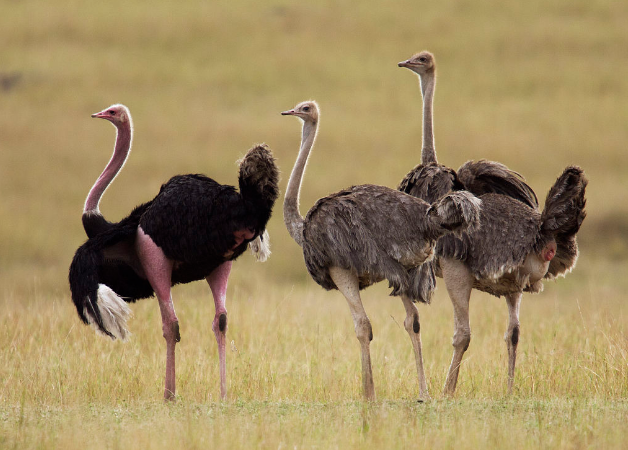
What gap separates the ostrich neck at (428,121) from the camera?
29.0ft

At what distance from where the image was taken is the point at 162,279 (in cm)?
771

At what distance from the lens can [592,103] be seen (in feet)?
95.2

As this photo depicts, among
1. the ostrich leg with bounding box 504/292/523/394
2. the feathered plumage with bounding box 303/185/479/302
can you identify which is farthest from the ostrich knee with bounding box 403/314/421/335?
the ostrich leg with bounding box 504/292/523/394

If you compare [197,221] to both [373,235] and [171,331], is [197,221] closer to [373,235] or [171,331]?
[171,331]

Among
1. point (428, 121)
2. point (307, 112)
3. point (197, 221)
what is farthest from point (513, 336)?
point (197, 221)

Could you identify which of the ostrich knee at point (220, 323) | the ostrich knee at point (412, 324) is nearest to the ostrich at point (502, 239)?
the ostrich knee at point (412, 324)

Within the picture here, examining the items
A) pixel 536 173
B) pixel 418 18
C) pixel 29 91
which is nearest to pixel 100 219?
pixel 536 173

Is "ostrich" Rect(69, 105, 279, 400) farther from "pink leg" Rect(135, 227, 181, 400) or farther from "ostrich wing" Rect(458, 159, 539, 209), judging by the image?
"ostrich wing" Rect(458, 159, 539, 209)

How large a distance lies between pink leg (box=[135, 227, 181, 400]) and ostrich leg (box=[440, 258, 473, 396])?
7.18ft

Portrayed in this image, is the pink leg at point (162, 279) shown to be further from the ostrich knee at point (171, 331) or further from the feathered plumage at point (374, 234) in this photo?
the feathered plumage at point (374, 234)

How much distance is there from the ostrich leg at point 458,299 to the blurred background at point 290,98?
10881 mm

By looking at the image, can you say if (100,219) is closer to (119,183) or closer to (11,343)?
(11,343)

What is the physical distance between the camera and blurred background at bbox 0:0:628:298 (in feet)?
74.6

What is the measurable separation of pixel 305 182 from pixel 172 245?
55.3 feet
